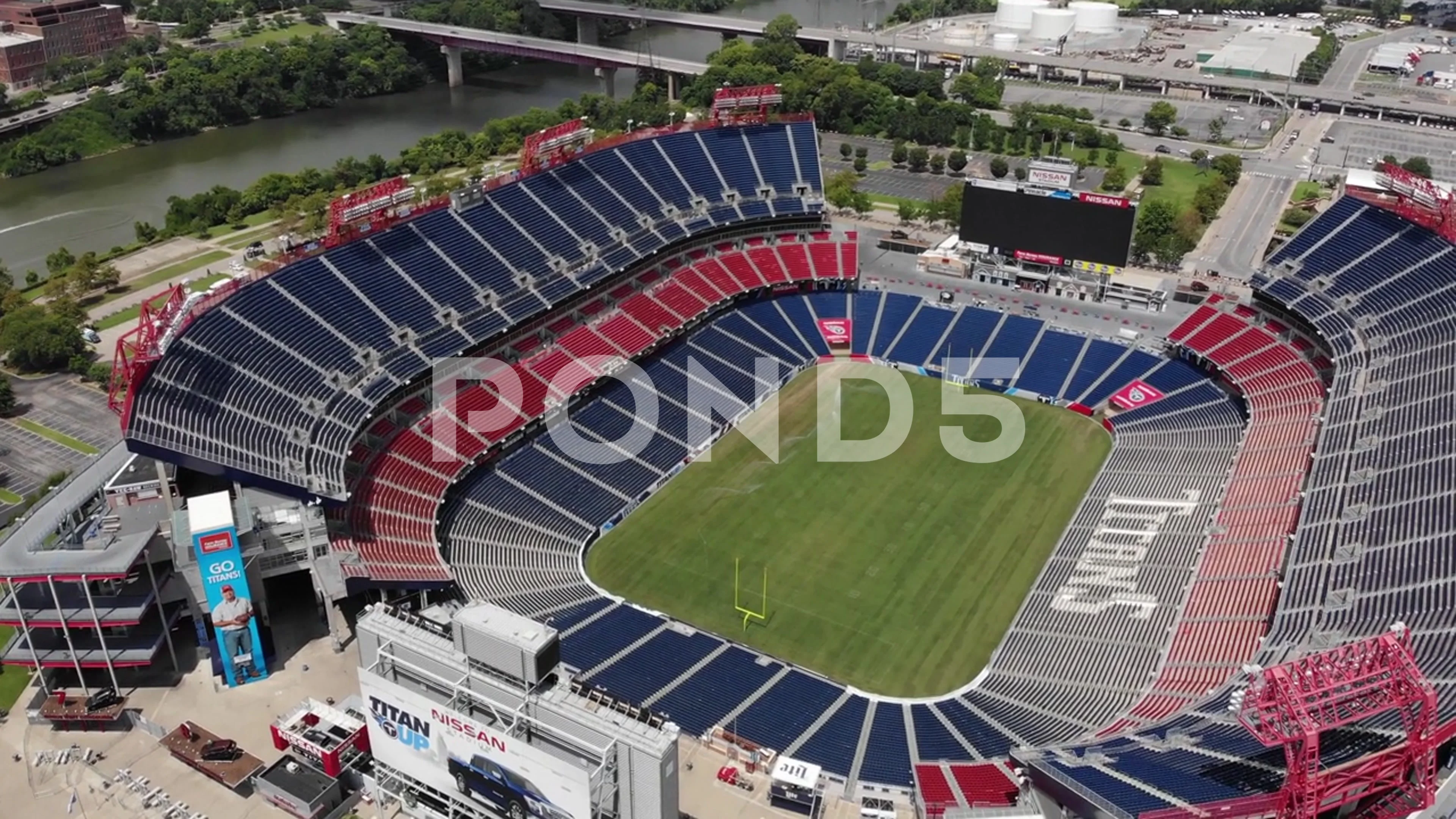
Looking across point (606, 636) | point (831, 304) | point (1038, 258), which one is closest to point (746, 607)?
point (606, 636)

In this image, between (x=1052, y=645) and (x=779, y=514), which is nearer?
(x=1052, y=645)

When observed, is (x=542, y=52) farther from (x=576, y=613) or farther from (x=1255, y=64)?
(x=576, y=613)

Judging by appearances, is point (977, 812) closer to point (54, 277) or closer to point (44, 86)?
point (54, 277)

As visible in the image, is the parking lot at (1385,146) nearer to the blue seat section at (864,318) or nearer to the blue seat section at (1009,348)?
the blue seat section at (1009,348)

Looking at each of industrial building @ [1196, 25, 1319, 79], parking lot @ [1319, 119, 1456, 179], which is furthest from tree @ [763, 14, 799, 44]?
parking lot @ [1319, 119, 1456, 179]

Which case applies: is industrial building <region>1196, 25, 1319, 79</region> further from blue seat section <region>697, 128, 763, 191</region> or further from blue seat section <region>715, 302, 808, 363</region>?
blue seat section <region>715, 302, 808, 363</region>

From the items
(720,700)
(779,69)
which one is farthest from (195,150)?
(720,700)

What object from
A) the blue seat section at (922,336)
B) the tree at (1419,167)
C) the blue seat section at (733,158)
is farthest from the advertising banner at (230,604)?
the tree at (1419,167)
